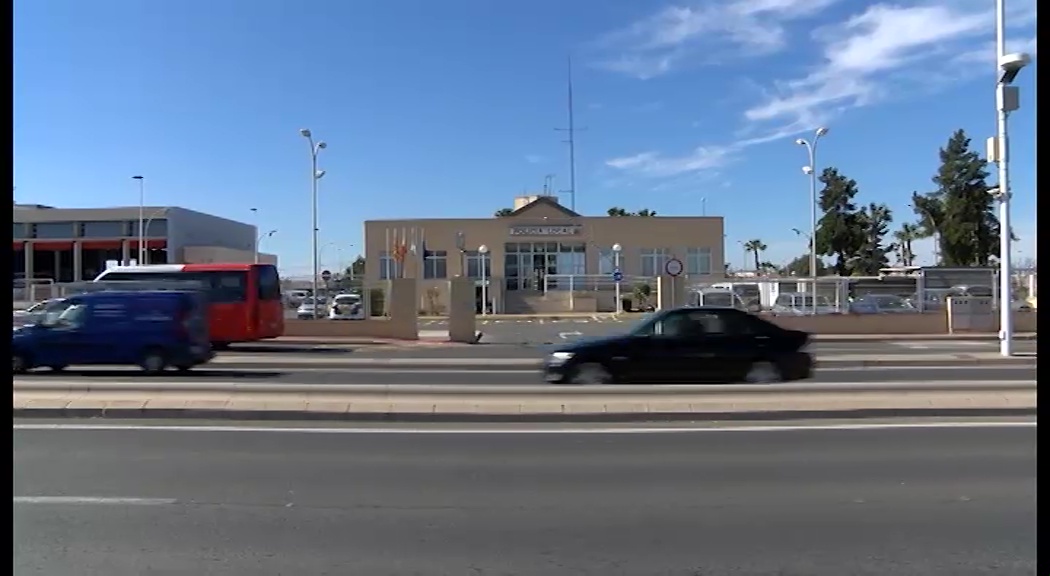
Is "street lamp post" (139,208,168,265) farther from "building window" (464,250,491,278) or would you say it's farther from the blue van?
the blue van

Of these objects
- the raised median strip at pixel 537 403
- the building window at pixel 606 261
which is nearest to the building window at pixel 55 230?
the building window at pixel 606 261

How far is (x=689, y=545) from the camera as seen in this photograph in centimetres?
571

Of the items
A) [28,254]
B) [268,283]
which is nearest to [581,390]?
[268,283]

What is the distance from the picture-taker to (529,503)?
686cm

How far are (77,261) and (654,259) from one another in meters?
43.6

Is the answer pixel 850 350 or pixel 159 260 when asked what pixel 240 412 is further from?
pixel 159 260

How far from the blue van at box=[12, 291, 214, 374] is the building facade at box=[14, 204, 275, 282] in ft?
180

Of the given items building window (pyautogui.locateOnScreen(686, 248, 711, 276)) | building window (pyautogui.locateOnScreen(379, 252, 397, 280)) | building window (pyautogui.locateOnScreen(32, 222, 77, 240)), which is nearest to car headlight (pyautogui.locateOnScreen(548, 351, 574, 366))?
building window (pyautogui.locateOnScreen(379, 252, 397, 280))

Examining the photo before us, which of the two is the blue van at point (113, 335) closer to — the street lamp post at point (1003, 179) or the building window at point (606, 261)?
the street lamp post at point (1003, 179)

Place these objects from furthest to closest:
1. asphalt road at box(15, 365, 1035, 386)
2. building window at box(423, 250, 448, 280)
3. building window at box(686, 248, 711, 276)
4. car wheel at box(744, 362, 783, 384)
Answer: building window at box(686, 248, 711, 276)
building window at box(423, 250, 448, 280)
asphalt road at box(15, 365, 1035, 386)
car wheel at box(744, 362, 783, 384)

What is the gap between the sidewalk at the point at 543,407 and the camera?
36.1 feet

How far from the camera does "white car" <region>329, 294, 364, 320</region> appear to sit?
34.9 metres

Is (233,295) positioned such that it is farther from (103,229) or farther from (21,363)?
(103,229)

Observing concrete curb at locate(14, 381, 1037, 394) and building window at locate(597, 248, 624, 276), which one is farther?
building window at locate(597, 248, 624, 276)
